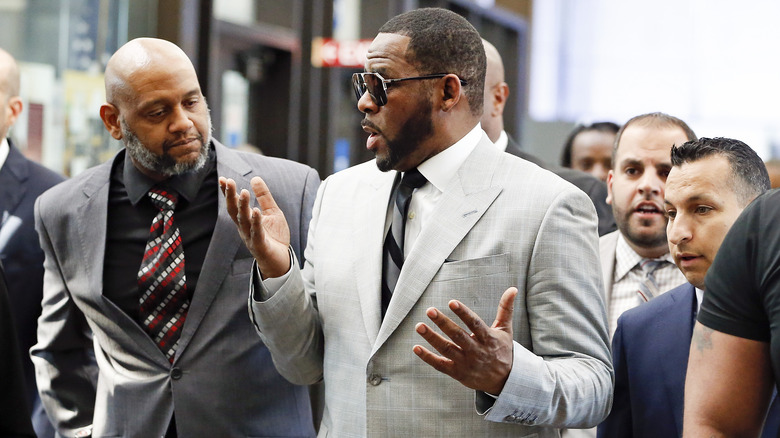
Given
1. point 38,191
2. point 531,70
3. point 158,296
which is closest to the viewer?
point 158,296

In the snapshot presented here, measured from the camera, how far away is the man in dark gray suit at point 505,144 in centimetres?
397

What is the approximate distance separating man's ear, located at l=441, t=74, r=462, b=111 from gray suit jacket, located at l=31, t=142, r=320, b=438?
0.70 metres

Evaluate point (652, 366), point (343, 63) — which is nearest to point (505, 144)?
point (652, 366)

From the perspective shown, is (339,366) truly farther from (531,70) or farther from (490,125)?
(531,70)

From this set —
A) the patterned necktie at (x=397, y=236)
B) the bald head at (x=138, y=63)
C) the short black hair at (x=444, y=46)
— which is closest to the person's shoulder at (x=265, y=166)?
the bald head at (x=138, y=63)

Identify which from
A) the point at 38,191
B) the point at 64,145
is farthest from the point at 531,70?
the point at 38,191

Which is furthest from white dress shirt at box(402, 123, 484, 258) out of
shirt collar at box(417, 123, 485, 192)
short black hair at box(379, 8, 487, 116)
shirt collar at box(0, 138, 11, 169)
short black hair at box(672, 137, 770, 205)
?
shirt collar at box(0, 138, 11, 169)

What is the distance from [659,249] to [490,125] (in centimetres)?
120

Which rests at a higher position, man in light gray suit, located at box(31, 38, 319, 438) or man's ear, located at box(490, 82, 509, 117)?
man's ear, located at box(490, 82, 509, 117)

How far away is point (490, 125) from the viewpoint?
404 cm

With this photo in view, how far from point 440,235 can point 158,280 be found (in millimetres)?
937

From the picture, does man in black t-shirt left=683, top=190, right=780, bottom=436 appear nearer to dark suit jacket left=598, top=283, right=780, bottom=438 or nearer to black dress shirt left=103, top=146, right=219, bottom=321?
dark suit jacket left=598, top=283, right=780, bottom=438

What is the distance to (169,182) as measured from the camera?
285cm

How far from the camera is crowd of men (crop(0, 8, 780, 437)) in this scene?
1953 mm
